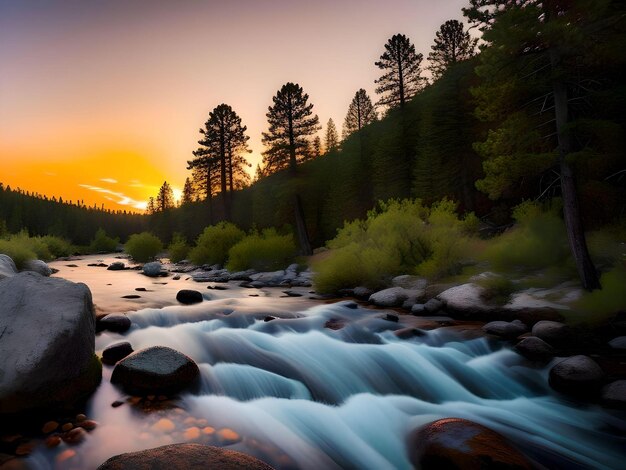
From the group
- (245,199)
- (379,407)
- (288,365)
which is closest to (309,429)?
(379,407)

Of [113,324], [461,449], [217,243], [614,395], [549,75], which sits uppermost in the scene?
[549,75]

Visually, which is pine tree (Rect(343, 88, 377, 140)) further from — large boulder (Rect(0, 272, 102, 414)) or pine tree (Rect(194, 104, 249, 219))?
large boulder (Rect(0, 272, 102, 414))

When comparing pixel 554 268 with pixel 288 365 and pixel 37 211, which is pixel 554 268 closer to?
pixel 288 365

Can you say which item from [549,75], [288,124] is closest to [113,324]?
[549,75]

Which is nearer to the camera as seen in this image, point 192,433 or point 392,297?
point 192,433

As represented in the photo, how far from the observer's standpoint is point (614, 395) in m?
5.14

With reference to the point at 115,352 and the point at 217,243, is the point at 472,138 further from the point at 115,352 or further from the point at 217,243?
the point at 115,352

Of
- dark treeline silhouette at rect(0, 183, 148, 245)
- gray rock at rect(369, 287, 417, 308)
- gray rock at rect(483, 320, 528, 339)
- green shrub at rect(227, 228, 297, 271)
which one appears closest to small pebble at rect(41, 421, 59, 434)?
gray rock at rect(483, 320, 528, 339)

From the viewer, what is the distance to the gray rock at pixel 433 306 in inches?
400

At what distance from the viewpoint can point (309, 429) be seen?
462 centimetres

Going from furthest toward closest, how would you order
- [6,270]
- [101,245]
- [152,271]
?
1. [101,245]
2. [152,271]
3. [6,270]

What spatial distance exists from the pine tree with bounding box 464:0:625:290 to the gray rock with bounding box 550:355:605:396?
4.15 meters

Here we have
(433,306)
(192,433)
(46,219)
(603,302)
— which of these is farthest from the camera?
(46,219)

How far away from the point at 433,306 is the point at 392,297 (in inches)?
62.4
